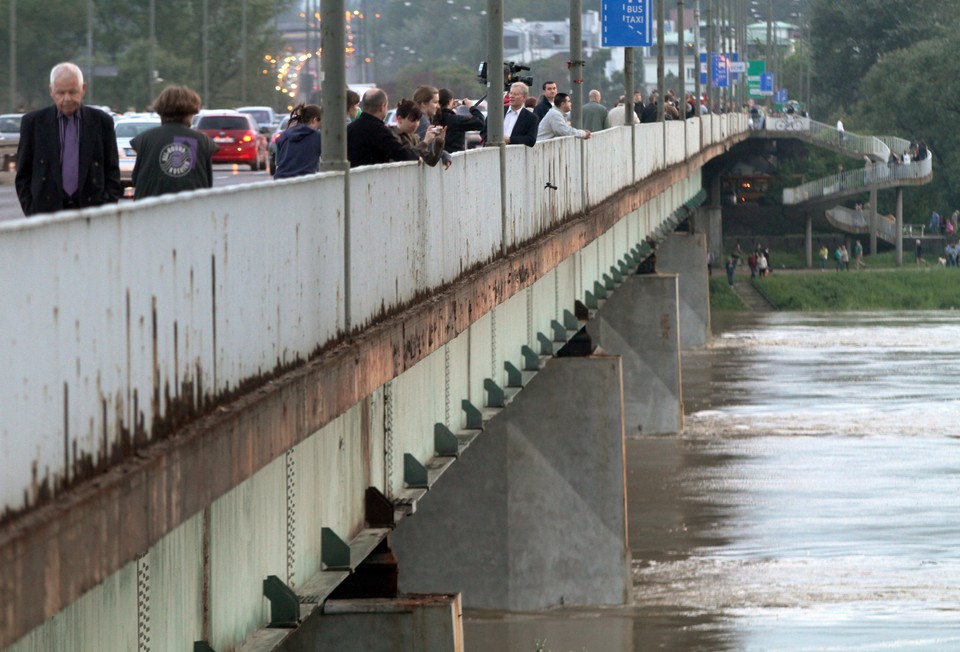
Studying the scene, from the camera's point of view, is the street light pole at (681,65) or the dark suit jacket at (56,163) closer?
the dark suit jacket at (56,163)

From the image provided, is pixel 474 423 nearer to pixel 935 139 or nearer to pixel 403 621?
pixel 403 621

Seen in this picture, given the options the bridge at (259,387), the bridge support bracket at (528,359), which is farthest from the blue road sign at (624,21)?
the bridge support bracket at (528,359)

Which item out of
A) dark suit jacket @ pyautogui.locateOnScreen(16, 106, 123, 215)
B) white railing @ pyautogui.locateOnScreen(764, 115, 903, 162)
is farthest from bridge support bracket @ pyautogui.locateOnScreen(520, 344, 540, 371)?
white railing @ pyautogui.locateOnScreen(764, 115, 903, 162)

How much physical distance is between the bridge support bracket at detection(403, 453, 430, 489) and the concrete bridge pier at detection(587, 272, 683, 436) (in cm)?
3410

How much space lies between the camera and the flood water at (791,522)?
2511cm

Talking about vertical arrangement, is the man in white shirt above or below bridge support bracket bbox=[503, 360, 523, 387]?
above

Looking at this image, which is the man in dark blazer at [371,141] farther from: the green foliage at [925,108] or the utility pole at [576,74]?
the green foliage at [925,108]

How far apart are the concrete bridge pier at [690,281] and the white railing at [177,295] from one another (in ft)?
184

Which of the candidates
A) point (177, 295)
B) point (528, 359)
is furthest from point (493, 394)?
point (177, 295)

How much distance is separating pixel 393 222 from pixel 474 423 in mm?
3929

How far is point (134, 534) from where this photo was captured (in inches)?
246

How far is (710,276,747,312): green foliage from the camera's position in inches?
3501

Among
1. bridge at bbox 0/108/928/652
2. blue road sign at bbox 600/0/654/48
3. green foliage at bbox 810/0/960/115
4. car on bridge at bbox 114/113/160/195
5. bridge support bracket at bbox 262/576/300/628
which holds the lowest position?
bridge support bracket at bbox 262/576/300/628

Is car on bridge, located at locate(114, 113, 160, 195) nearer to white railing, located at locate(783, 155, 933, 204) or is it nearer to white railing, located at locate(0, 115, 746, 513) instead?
white railing, located at locate(0, 115, 746, 513)
